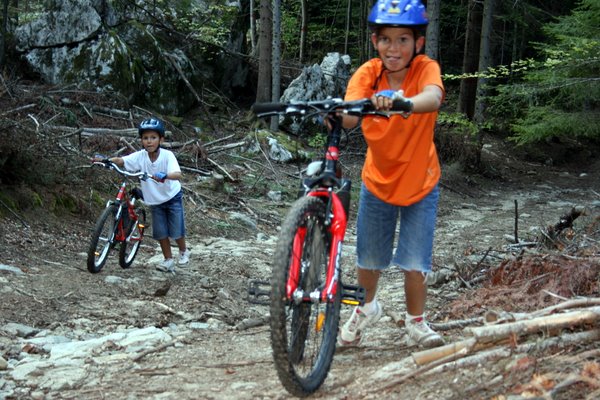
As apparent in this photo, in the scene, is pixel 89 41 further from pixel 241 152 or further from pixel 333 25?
pixel 333 25

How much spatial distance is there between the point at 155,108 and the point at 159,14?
3347 millimetres

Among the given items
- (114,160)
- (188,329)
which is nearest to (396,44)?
(188,329)

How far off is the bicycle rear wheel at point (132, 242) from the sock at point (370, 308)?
403 centimetres

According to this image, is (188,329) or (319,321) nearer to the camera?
(319,321)

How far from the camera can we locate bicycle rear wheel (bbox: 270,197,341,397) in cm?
338

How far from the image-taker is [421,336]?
14.6ft

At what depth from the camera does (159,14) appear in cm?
1811

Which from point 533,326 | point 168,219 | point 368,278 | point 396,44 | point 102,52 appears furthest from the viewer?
point 102,52

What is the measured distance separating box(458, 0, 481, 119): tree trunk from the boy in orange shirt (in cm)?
1659

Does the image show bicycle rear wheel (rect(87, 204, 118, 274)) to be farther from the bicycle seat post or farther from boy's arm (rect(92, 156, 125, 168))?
the bicycle seat post

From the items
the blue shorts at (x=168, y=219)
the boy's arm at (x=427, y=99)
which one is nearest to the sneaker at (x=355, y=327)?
the boy's arm at (x=427, y=99)

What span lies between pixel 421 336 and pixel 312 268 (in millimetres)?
1138

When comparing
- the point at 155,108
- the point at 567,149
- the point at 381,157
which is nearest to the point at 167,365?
the point at 381,157

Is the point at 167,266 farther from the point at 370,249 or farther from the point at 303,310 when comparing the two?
the point at 303,310
